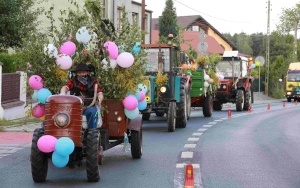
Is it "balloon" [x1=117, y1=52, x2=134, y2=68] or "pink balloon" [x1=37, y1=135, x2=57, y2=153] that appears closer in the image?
"pink balloon" [x1=37, y1=135, x2=57, y2=153]

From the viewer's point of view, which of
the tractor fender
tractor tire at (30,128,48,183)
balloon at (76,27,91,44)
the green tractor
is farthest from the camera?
the green tractor

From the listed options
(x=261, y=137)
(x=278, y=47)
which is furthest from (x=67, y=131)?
(x=278, y=47)

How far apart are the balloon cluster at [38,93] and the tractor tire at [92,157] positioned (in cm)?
154

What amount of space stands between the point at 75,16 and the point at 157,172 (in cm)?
307

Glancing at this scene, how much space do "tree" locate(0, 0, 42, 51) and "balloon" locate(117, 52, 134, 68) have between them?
39.8ft

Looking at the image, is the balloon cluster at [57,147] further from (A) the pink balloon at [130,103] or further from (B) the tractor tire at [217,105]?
(B) the tractor tire at [217,105]

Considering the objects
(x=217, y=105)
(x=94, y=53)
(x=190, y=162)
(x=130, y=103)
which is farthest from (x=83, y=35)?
(x=217, y=105)

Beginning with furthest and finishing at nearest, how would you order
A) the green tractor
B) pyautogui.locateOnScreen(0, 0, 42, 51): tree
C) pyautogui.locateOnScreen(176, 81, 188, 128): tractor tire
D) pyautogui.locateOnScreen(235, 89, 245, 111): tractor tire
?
pyautogui.locateOnScreen(235, 89, 245, 111): tractor tire
pyautogui.locateOnScreen(0, 0, 42, 51): tree
pyautogui.locateOnScreen(176, 81, 188, 128): tractor tire
the green tractor

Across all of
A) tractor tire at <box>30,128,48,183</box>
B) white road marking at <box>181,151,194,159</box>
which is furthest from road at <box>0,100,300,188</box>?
tractor tire at <box>30,128,48,183</box>

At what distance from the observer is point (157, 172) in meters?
11.3

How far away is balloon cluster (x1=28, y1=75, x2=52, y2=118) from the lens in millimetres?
A: 11406

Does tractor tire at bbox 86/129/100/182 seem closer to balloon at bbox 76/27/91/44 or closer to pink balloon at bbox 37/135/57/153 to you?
pink balloon at bbox 37/135/57/153

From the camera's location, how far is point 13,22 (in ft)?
79.4

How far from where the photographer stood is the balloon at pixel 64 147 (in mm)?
9633
